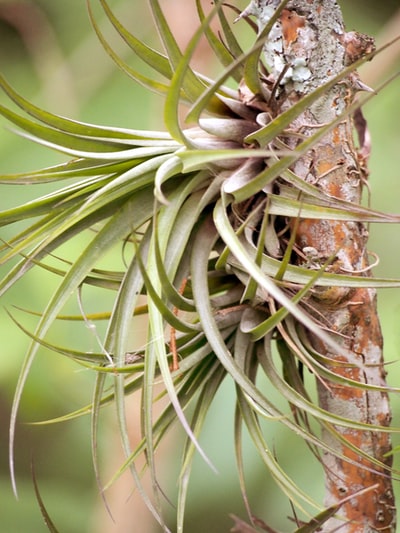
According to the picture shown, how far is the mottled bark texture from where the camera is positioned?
0.48m

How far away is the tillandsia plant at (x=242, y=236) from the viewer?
448mm

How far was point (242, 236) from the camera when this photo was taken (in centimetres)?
46

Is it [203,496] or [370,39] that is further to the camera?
[203,496]

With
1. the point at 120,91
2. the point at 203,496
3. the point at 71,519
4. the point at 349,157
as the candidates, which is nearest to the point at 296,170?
the point at 349,157

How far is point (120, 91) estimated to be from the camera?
1468mm

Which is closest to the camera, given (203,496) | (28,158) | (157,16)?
(157,16)

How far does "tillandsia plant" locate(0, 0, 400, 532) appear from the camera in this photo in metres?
0.45

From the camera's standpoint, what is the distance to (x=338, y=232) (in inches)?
19.3

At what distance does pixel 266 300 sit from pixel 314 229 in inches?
2.1

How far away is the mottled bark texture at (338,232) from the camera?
479 millimetres

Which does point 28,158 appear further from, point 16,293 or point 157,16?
point 157,16

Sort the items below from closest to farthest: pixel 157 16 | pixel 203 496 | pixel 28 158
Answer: pixel 157 16 → pixel 203 496 → pixel 28 158

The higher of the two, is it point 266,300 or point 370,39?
point 370,39

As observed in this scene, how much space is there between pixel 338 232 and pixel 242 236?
2.7 inches
